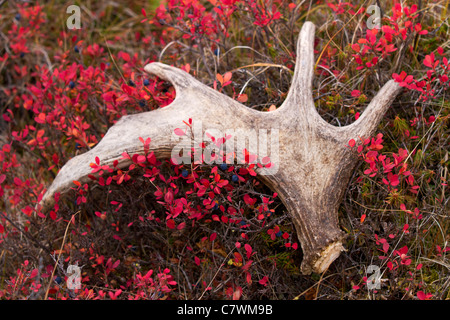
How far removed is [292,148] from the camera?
271 centimetres

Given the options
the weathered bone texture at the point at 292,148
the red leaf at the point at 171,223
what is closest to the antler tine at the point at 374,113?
the weathered bone texture at the point at 292,148

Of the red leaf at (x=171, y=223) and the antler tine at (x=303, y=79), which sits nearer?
the red leaf at (x=171, y=223)

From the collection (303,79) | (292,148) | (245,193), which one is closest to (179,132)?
(245,193)

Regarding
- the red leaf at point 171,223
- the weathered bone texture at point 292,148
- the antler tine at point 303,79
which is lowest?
the red leaf at point 171,223

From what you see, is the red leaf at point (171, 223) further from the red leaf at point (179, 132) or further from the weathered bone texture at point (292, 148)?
the red leaf at point (179, 132)

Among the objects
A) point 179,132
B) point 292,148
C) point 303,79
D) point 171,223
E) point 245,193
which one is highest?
point 303,79

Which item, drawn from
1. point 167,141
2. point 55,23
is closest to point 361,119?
point 167,141

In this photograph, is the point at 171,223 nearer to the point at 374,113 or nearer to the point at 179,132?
the point at 179,132

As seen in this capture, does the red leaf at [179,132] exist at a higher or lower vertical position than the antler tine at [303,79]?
lower

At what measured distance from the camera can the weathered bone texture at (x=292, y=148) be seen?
2654 mm

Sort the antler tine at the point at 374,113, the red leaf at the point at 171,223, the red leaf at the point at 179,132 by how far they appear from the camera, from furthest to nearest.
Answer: the antler tine at the point at 374,113 < the red leaf at the point at 171,223 < the red leaf at the point at 179,132

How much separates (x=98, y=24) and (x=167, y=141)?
246cm

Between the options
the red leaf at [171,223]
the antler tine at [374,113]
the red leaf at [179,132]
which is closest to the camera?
the red leaf at [179,132]

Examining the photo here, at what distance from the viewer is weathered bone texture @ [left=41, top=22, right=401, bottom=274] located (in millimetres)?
2654
